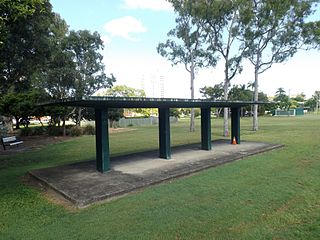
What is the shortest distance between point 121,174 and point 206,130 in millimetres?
5310

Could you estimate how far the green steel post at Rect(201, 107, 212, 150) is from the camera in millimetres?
11359

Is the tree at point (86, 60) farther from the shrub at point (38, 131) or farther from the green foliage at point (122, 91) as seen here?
the green foliage at point (122, 91)

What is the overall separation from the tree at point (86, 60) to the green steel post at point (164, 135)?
1378 cm

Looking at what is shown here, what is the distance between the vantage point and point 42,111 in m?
19.2

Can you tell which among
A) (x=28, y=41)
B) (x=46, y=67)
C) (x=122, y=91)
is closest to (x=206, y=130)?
(x=28, y=41)

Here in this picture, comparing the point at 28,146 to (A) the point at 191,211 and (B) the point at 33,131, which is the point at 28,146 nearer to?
(B) the point at 33,131

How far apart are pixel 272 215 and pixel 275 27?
64.5 ft

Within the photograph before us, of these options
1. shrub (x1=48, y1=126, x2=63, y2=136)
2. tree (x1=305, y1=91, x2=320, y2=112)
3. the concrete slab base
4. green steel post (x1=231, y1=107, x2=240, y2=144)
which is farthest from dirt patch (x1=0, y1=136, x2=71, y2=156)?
tree (x1=305, y1=91, x2=320, y2=112)

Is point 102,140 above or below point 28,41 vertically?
below

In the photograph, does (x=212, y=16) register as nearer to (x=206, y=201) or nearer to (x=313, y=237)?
(x=206, y=201)

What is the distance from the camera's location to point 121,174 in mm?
7445

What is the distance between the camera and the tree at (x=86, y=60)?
862 inches

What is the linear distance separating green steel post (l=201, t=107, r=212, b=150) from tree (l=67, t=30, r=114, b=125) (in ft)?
42.5

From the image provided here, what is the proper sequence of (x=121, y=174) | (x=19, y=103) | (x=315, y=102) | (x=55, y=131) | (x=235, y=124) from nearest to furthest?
(x=121, y=174) < (x=235, y=124) < (x=19, y=103) < (x=55, y=131) < (x=315, y=102)
